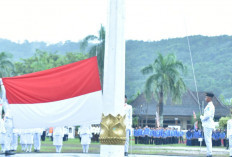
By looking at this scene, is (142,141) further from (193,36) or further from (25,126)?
(193,36)

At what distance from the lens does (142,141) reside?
109ft

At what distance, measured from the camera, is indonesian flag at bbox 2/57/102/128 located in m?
8.22

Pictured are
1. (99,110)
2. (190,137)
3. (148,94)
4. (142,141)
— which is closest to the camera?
(99,110)

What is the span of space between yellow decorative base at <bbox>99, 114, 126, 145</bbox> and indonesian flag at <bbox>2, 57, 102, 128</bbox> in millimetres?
1553

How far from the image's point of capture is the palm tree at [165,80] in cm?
4241

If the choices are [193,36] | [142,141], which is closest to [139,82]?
[193,36]

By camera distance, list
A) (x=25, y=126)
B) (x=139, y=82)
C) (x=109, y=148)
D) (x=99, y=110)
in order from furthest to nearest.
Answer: (x=139, y=82)
(x=25, y=126)
(x=99, y=110)
(x=109, y=148)

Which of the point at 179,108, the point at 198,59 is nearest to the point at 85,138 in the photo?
the point at 179,108

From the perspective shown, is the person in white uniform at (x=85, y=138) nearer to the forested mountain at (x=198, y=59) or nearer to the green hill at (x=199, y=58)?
the forested mountain at (x=198, y=59)

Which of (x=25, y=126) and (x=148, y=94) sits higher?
(x=148, y=94)

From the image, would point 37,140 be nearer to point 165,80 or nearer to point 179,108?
point 165,80

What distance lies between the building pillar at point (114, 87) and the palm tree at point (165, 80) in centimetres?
3620

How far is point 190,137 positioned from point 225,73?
59.9 m

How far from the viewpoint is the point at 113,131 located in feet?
20.5
